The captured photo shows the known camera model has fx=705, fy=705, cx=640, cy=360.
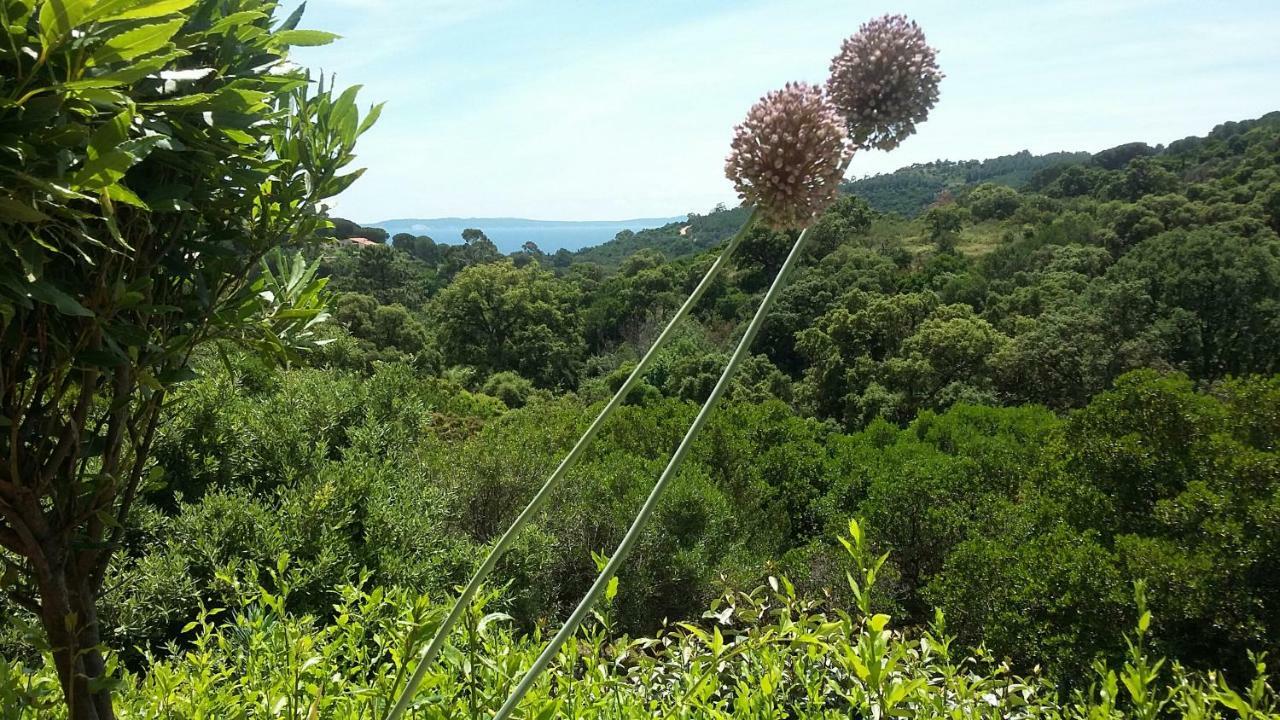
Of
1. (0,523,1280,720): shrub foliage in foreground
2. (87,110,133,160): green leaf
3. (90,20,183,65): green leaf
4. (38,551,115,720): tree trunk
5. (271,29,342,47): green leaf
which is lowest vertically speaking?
(0,523,1280,720): shrub foliage in foreground

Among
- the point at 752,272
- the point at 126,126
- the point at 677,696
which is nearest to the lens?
the point at 126,126

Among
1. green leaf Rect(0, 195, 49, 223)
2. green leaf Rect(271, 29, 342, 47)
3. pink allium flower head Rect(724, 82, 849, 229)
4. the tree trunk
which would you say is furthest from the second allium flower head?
the tree trunk

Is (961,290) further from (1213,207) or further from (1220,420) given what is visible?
(1220,420)

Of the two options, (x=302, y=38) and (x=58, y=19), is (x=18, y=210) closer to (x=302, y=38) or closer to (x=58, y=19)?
(x=58, y=19)

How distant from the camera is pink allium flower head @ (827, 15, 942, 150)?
1.27 metres

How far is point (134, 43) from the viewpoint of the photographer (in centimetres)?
77

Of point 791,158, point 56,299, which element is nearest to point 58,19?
point 56,299

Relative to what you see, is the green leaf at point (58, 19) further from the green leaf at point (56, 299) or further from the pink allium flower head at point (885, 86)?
the pink allium flower head at point (885, 86)

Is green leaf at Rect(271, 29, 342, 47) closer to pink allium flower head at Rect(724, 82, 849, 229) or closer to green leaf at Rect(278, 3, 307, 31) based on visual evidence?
green leaf at Rect(278, 3, 307, 31)

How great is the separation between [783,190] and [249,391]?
6.28 meters

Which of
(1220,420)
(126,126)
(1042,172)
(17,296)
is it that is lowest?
(1220,420)

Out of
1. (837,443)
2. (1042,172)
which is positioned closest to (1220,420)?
(837,443)

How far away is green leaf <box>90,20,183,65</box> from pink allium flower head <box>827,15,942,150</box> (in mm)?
999

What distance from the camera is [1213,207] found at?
112 ft
